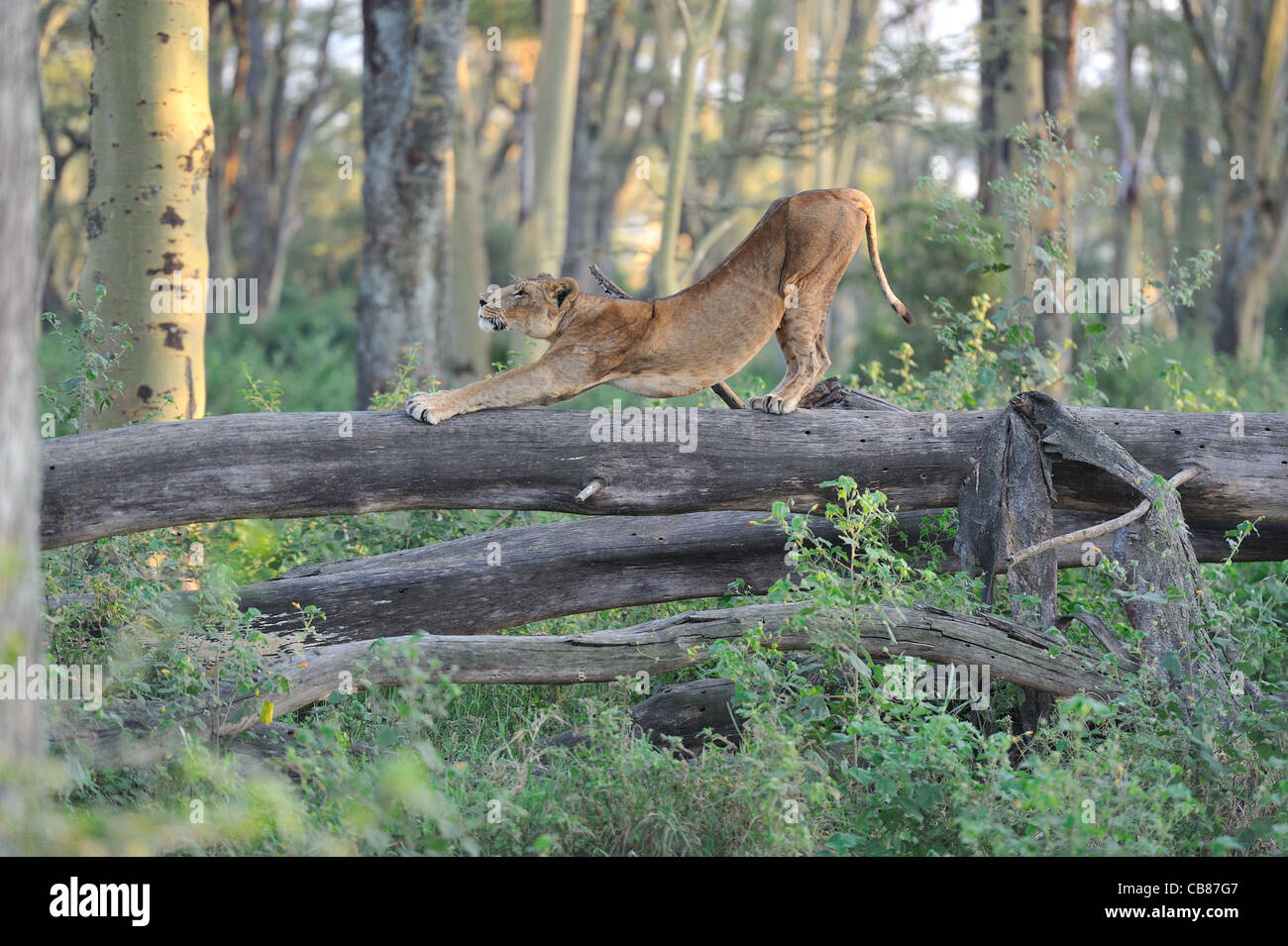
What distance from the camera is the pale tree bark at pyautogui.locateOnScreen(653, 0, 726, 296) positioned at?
14.2 meters

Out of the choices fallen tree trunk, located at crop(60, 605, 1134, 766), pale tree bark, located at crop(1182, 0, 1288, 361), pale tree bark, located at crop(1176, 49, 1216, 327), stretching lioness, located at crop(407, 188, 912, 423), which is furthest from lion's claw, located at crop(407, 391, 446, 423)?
pale tree bark, located at crop(1176, 49, 1216, 327)

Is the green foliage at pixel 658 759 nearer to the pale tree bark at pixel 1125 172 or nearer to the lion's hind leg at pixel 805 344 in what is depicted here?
the lion's hind leg at pixel 805 344

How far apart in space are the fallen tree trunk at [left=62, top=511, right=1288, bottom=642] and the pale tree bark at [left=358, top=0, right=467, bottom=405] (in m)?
4.58

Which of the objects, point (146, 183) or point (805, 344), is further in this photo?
point (146, 183)

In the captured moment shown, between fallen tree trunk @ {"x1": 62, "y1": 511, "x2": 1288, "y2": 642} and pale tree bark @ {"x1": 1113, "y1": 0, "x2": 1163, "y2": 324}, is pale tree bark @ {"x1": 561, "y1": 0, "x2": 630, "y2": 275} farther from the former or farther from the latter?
fallen tree trunk @ {"x1": 62, "y1": 511, "x2": 1288, "y2": 642}

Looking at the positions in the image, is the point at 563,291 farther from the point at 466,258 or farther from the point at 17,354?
the point at 466,258

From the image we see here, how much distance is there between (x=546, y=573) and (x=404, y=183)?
214 inches

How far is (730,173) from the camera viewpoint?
1097 inches

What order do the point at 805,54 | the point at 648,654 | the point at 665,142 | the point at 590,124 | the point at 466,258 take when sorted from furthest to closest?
1. the point at 665,142
2. the point at 805,54
3. the point at 590,124
4. the point at 466,258
5. the point at 648,654

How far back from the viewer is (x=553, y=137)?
1466 cm

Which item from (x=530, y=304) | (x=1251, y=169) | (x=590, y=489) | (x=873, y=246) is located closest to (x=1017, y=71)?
(x=1251, y=169)
